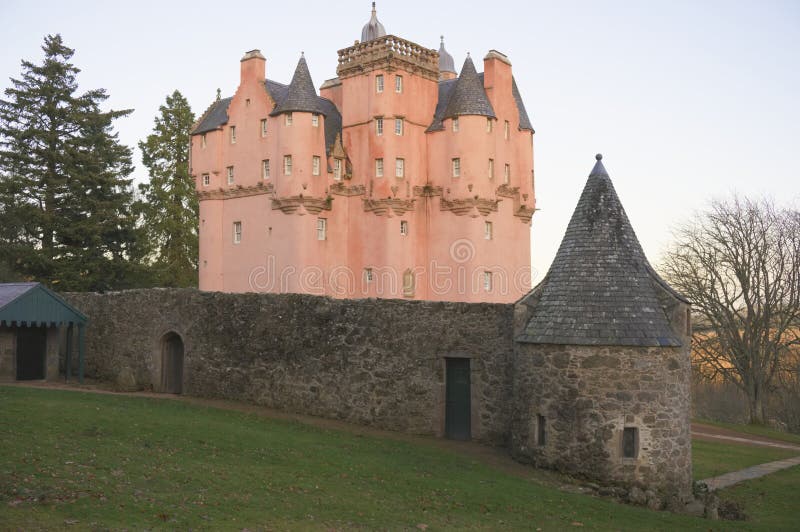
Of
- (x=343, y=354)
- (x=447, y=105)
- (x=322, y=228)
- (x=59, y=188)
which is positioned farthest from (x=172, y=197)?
(x=343, y=354)

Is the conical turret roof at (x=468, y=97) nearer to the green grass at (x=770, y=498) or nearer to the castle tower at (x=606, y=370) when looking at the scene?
the castle tower at (x=606, y=370)

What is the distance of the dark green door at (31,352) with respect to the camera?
29688 mm

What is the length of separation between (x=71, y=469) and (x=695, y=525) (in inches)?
501

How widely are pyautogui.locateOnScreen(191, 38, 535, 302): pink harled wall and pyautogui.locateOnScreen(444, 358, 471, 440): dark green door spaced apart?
67.0ft

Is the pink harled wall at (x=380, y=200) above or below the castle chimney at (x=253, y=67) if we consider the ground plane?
below

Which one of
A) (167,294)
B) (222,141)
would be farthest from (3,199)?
(167,294)

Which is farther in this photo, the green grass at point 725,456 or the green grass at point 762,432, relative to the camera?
the green grass at point 762,432

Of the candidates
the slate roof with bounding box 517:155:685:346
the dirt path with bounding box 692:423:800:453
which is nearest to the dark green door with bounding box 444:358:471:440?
the slate roof with bounding box 517:155:685:346

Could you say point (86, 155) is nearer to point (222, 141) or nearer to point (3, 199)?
point (3, 199)

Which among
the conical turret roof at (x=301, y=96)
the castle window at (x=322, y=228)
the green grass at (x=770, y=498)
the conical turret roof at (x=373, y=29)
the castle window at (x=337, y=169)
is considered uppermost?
the conical turret roof at (x=373, y=29)

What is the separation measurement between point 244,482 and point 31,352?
61.1ft

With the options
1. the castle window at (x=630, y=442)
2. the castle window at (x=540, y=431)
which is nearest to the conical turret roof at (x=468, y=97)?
the castle window at (x=540, y=431)

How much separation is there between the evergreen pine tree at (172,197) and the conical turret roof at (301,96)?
15305 mm

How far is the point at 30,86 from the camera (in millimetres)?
49031
